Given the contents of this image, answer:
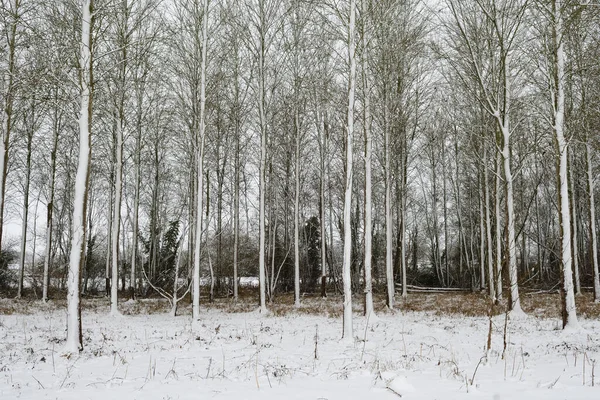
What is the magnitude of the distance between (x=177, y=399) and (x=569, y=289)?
8421 millimetres

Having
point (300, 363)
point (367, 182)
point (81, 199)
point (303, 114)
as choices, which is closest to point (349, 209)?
point (367, 182)

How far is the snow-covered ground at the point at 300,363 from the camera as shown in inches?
167

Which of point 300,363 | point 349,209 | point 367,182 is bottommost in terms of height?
point 300,363

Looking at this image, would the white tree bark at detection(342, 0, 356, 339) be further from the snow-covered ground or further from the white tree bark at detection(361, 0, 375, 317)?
the white tree bark at detection(361, 0, 375, 317)

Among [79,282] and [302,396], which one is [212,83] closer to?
[79,282]

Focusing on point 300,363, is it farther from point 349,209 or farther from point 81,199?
point 81,199

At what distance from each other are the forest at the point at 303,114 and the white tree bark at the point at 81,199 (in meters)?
0.03

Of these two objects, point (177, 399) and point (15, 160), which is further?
point (15, 160)

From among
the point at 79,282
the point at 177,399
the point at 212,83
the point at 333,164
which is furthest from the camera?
the point at 333,164

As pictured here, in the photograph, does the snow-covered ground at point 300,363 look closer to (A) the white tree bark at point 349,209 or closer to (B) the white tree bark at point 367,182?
(A) the white tree bark at point 349,209

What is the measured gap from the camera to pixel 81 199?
23.2 feet

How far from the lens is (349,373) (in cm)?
505

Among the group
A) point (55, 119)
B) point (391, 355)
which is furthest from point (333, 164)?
point (391, 355)

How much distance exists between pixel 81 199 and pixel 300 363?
186 inches
